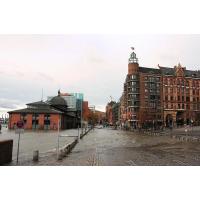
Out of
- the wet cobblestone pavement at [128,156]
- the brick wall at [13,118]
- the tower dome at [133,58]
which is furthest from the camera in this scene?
the tower dome at [133,58]

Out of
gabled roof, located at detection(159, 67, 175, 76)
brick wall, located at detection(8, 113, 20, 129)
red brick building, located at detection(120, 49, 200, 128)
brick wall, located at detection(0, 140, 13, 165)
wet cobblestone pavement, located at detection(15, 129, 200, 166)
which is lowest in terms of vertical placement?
wet cobblestone pavement, located at detection(15, 129, 200, 166)

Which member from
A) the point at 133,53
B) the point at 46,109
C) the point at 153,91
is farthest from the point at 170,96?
the point at 46,109

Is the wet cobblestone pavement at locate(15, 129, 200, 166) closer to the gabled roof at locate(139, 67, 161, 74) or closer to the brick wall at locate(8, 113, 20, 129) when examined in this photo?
the brick wall at locate(8, 113, 20, 129)

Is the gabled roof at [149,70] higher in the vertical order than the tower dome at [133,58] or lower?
lower

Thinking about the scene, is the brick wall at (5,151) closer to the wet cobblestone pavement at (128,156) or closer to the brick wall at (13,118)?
the wet cobblestone pavement at (128,156)

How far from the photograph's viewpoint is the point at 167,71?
4678 inches

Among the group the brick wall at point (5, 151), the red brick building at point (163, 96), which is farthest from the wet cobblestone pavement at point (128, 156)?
the red brick building at point (163, 96)

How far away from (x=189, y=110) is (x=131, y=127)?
2572cm

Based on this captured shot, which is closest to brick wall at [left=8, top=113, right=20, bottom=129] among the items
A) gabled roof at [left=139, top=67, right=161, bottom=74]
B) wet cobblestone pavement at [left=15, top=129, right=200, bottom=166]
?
gabled roof at [left=139, top=67, right=161, bottom=74]

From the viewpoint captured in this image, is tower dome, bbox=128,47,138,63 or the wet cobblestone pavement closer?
the wet cobblestone pavement

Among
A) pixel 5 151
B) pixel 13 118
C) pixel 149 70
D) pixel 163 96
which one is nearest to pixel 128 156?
pixel 5 151

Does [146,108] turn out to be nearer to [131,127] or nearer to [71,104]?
[131,127]

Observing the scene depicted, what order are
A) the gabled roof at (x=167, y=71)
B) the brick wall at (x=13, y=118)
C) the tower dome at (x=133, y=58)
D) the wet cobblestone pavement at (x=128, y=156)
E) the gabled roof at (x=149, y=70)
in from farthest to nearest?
the tower dome at (x=133, y=58), the gabled roof at (x=149, y=70), the gabled roof at (x=167, y=71), the brick wall at (x=13, y=118), the wet cobblestone pavement at (x=128, y=156)

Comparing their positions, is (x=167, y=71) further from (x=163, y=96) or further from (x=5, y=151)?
(x=5, y=151)
